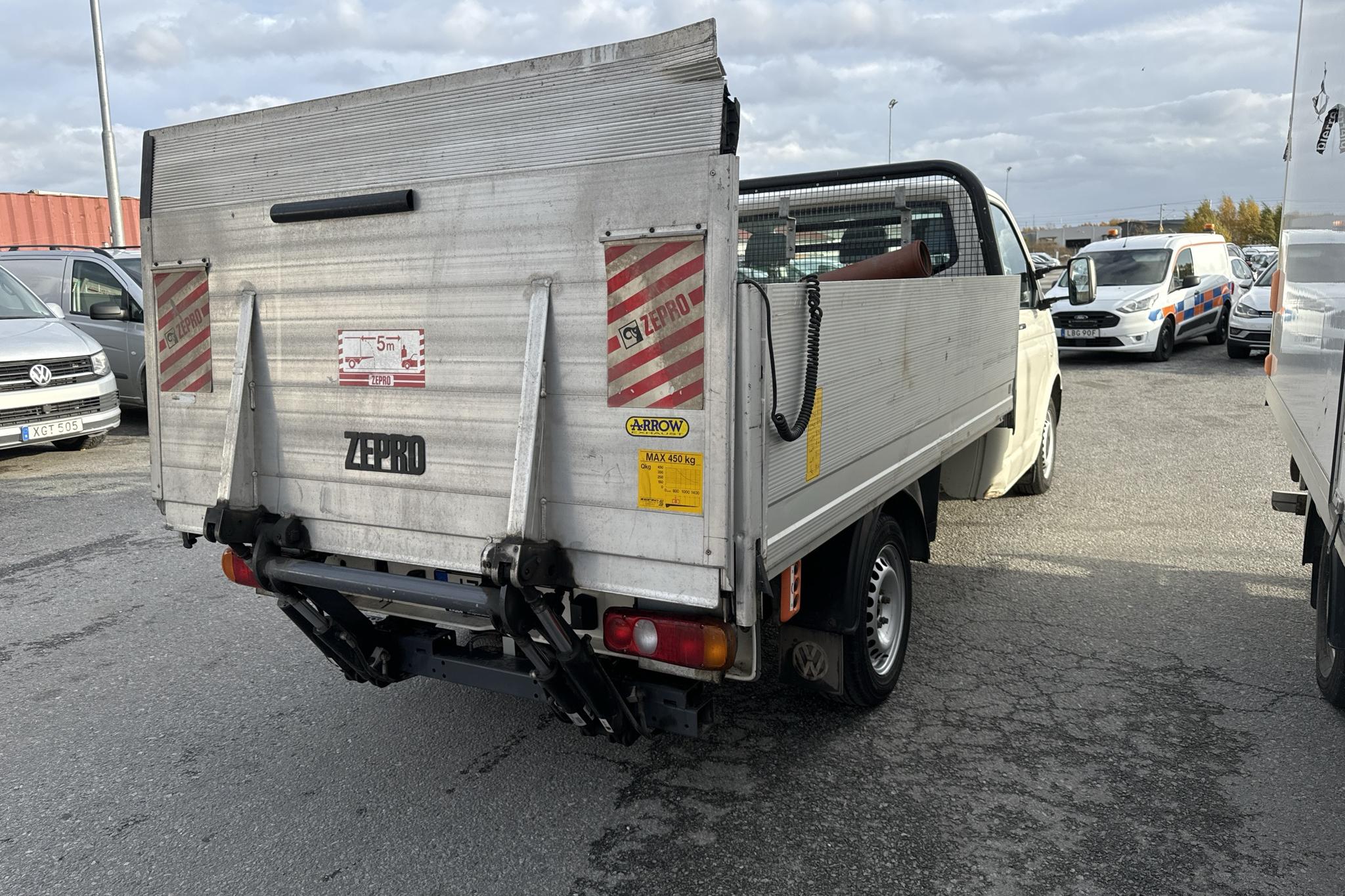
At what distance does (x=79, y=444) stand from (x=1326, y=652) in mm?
10912

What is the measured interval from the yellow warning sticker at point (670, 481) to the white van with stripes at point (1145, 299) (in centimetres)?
1410

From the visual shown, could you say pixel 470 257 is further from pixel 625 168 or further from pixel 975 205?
pixel 975 205

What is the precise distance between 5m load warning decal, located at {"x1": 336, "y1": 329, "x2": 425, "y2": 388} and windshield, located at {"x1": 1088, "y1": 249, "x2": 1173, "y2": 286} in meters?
15.5

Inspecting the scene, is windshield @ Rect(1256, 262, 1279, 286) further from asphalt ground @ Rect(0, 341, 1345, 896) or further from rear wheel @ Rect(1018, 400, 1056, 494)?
asphalt ground @ Rect(0, 341, 1345, 896)

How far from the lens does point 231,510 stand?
3.27m

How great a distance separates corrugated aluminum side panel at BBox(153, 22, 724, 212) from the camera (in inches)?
104

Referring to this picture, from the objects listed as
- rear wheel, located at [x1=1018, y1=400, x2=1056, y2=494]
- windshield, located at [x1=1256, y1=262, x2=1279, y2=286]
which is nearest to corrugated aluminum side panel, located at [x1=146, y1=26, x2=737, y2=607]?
rear wheel, located at [x1=1018, y1=400, x2=1056, y2=494]

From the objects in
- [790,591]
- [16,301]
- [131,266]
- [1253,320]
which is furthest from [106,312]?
[1253,320]

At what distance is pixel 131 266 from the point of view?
11812 millimetres

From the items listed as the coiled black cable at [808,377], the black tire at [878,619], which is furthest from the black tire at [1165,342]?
the coiled black cable at [808,377]

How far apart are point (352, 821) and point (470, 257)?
6.09 feet

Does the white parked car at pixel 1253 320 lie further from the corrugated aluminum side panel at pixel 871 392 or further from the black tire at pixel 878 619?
the black tire at pixel 878 619

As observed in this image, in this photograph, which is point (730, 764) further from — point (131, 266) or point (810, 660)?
point (131, 266)

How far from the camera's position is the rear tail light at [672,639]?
2.81 metres
